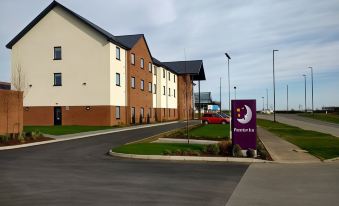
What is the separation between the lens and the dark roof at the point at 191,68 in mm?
70037

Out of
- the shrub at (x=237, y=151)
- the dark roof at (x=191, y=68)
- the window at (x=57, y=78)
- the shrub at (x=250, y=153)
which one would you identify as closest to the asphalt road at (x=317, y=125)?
the shrub at (x=250, y=153)

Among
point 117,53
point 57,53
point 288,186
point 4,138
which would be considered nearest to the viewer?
point 288,186

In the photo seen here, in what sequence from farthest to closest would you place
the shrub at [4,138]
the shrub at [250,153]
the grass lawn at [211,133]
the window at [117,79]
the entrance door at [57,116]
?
the window at [117,79]
the entrance door at [57,116]
the grass lawn at [211,133]
the shrub at [4,138]
the shrub at [250,153]

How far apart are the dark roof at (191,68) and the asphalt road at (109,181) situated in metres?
54.6

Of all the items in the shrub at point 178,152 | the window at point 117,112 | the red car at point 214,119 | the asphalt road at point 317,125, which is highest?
the window at point 117,112

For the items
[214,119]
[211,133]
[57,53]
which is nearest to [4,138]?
[211,133]

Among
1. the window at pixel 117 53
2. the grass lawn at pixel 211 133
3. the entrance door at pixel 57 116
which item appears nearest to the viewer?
the grass lawn at pixel 211 133

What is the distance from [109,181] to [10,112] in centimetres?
1603

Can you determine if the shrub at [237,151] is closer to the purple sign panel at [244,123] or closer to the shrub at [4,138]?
the purple sign panel at [244,123]

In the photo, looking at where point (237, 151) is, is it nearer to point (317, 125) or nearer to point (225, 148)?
point (225, 148)

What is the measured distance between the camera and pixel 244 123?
53.5ft

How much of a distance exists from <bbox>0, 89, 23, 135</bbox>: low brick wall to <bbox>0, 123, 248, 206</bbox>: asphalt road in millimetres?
7876

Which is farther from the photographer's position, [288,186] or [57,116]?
[57,116]

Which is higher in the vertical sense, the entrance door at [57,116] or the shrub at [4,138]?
the entrance door at [57,116]
